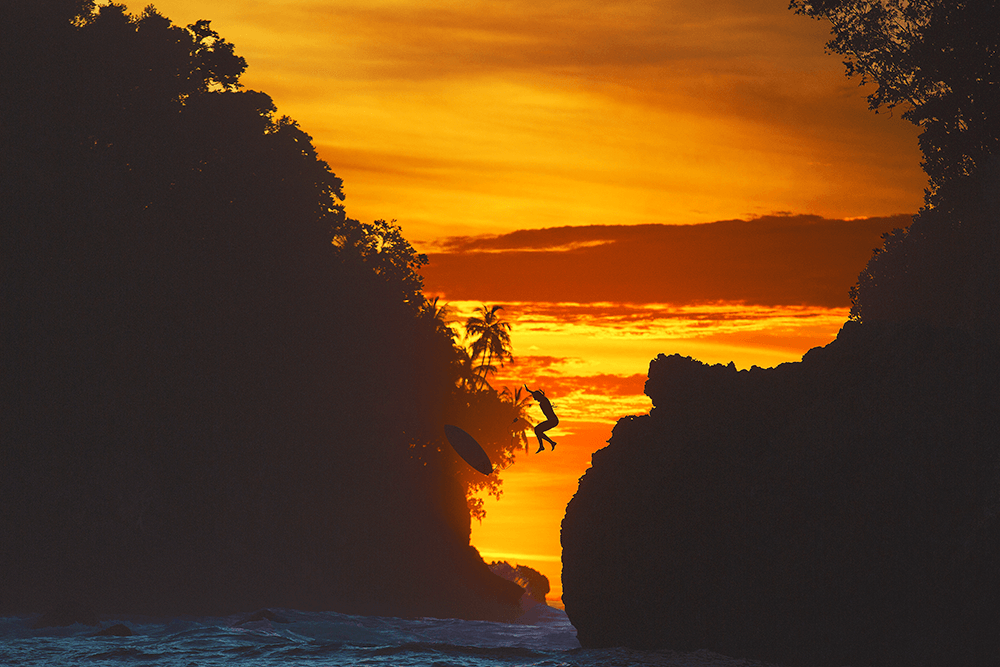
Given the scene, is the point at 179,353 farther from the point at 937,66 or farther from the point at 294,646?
the point at 937,66

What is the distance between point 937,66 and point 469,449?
19.5 m

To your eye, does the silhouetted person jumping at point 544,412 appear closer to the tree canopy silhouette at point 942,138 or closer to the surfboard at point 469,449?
the surfboard at point 469,449

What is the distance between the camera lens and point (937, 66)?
33.6m

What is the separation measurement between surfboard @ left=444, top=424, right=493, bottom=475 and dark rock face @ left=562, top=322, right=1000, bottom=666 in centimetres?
698

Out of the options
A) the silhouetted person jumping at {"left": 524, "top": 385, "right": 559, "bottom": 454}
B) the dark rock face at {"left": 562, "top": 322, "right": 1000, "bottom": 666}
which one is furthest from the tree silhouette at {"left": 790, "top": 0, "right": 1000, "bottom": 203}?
the silhouetted person jumping at {"left": 524, "top": 385, "right": 559, "bottom": 454}

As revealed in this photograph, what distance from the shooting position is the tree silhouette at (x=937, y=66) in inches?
1293

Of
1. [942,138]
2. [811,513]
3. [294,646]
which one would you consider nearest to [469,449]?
[294,646]

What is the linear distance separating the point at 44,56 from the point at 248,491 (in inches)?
775

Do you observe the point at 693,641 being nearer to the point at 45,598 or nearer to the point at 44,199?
the point at 45,598

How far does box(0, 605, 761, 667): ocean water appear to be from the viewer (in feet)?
79.3

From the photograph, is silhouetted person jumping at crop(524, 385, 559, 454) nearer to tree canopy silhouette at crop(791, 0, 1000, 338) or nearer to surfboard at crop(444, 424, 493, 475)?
surfboard at crop(444, 424, 493, 475)

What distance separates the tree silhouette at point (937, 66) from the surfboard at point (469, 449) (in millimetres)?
17723

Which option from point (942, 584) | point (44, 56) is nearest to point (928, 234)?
point (942, 584)

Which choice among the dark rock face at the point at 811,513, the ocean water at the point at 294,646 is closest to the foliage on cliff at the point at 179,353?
the ocean water at the point at 294,646
